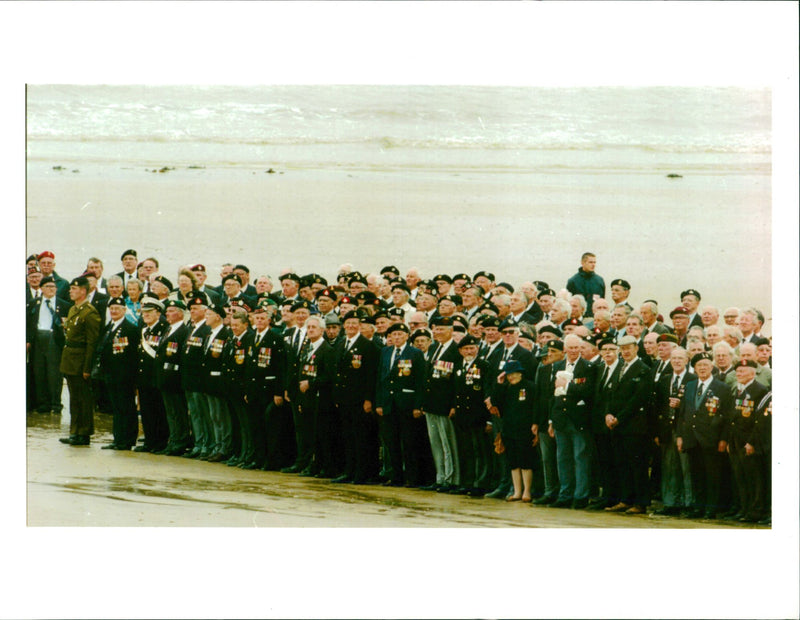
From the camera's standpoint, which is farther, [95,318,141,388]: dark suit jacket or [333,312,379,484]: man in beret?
[95,318,141,388]: dark suit jacket

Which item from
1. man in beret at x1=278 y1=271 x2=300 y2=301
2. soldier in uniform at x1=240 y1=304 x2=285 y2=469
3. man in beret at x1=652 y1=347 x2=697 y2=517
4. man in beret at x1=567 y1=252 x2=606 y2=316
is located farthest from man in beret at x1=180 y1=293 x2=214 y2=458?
man in beret at x1=652 y1=347 x2=697 y2=517

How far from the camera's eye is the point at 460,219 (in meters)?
8.49

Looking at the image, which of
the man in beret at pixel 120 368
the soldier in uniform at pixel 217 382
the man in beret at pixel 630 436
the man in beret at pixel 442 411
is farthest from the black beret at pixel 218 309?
the man in beret at pixel 630 436

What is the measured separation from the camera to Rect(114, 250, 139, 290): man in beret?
8586mm

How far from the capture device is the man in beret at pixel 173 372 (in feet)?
28.7

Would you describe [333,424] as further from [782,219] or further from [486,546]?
[782,219]

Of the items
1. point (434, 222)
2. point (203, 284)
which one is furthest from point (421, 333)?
point (203, 284)

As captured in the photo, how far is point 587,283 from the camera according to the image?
850 centimetres

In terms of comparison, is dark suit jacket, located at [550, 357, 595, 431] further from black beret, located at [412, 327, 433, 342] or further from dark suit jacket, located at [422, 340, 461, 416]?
black beret, located at [412, 327, 433, 342]

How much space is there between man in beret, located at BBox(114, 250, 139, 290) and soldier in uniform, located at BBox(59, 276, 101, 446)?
275 millimetres

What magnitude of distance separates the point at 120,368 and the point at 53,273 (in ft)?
2.81

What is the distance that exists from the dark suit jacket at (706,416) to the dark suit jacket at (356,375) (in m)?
2.24
